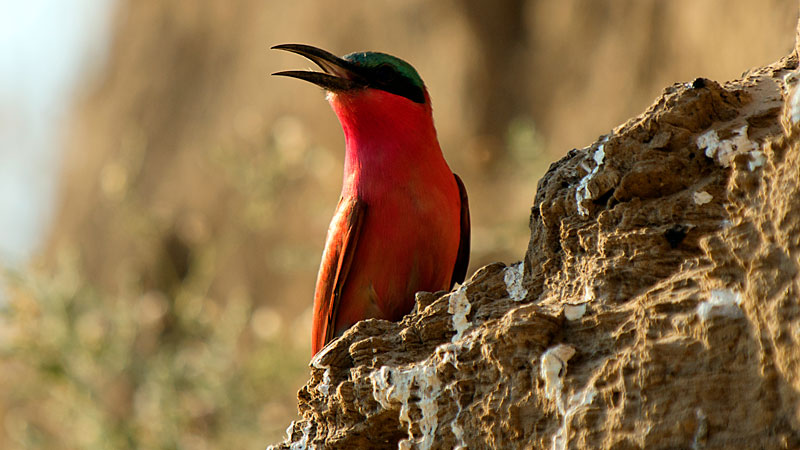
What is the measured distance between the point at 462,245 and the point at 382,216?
458 millimetres

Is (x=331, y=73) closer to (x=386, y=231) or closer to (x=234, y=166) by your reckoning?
(x=386, y=231)

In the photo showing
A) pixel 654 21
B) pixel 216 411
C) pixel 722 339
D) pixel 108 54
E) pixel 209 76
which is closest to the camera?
pixel 722 339

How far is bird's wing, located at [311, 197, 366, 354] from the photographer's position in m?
3.06

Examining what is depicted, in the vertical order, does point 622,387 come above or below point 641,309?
below

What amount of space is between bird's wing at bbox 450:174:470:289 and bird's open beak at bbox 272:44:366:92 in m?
0.47

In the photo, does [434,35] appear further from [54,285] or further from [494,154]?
[54,285]

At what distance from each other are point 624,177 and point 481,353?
0.47 metres

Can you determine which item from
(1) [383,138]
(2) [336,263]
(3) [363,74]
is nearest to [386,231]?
(2) [336,263]

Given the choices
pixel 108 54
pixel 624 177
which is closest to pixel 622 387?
pixel 624 177

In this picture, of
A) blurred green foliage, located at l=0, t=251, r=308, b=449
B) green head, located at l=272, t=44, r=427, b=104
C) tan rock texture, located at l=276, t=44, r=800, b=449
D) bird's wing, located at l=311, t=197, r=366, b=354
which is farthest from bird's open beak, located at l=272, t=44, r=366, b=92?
blurred green foliage, located at l=0, t=251, r=308, b=449

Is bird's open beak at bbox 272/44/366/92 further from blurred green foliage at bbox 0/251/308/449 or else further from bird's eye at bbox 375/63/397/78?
blurred green foliage at bbox 0/251/308/449

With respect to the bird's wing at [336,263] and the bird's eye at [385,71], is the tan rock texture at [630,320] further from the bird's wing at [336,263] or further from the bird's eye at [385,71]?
the bird's eye at [385,71]

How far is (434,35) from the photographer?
7.72 m

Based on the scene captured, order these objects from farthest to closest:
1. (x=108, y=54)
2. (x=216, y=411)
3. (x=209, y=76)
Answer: (x=108, y=54), (x=209, y=76), (x=216, y=411)
